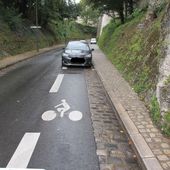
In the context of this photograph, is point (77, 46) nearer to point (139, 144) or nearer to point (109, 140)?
point (109, 140)

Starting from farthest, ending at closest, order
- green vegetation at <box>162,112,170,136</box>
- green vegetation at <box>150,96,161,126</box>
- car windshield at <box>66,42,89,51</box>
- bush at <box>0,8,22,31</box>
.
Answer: bush at <box>0,8,22,31</box>, car windshield at <box>66,42,89,51</box>, green vegetation at <box>150,96,161,126</box>, green vegetation at <box>162,112,170,136</box>

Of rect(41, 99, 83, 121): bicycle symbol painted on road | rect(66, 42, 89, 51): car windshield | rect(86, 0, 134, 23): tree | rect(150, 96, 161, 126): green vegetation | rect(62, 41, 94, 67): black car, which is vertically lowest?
rect(62, 41, 94, 67): black car

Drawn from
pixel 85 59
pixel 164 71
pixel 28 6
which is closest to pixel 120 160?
pixel 164 71

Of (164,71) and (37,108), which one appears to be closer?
(164,71)

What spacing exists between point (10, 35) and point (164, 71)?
2610 centimetres

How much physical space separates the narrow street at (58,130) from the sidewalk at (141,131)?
0.19 meters

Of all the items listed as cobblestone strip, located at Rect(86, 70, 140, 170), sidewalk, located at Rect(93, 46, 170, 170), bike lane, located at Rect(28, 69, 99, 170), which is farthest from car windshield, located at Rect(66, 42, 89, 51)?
bike lane, located at Rect(28, 69, 99, 170)

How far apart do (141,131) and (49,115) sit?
8.12 feet

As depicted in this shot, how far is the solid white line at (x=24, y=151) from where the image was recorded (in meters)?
5.24

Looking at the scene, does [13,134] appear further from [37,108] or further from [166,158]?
[166,158]

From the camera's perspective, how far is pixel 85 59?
19.9m

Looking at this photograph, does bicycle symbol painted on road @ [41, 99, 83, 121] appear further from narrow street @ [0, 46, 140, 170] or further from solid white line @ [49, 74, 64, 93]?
solid white line @ [49, 74, 64, 93]

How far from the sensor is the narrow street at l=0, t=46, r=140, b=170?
541 cm


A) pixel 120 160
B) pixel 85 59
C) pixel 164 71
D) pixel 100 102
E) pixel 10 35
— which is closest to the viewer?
pixel 120 160
